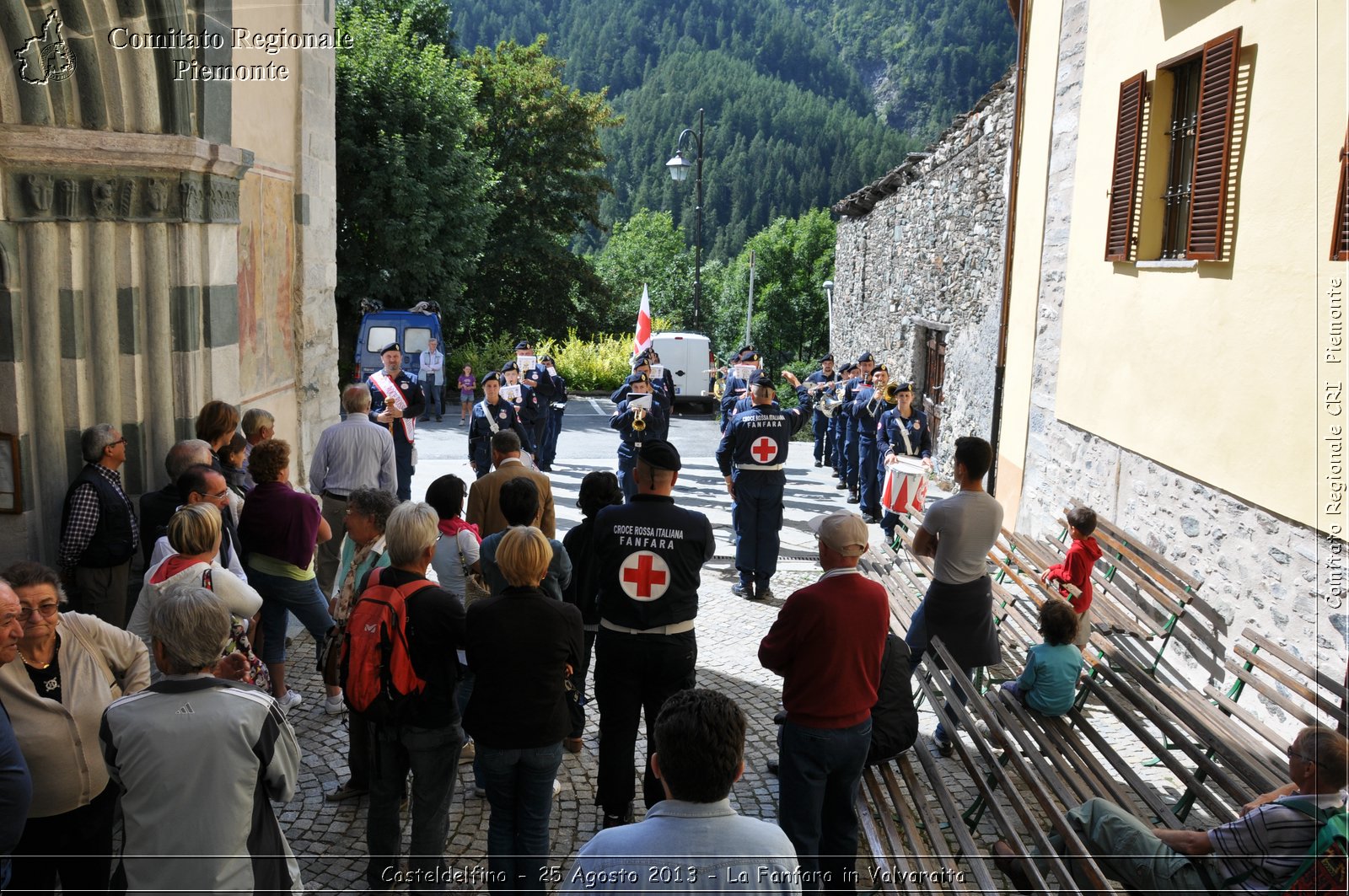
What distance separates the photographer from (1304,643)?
560 centimetres

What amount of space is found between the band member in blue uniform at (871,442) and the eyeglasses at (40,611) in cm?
986

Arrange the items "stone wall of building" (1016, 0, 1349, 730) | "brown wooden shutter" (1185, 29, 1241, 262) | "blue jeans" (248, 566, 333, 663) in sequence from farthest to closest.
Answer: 1. "brown wooden shutter" (1185, 29, 1241, 262)
2. "blue jeans" (248, 566, 333, 663)
3. "stone wall of building" (1016, 0, 1349, 730)

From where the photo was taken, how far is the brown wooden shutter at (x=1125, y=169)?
8.10 m

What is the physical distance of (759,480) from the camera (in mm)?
8914

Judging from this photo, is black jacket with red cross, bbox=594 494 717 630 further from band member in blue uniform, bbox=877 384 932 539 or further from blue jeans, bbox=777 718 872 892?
band member in blue uniform, bbox=877 384 932 539

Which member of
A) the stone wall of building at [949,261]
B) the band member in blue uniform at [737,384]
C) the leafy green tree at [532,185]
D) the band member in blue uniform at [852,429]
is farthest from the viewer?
the leafy green tree at [532,185]

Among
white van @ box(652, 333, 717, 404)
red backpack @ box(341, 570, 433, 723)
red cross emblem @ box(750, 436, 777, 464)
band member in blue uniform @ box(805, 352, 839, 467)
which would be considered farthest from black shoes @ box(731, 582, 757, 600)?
white van @ box(652, 333, 717, 404)

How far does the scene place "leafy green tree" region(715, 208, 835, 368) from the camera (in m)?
47.3

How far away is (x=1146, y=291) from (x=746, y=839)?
21.6 ft

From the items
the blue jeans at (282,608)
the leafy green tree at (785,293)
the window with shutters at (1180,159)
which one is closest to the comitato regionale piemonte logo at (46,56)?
the blue jeans at (282,608)

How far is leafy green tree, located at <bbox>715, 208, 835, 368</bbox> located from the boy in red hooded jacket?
3776 centimetres

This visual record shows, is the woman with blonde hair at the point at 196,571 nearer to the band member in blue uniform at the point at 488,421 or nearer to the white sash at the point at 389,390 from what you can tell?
the white sash at the point at 389,390

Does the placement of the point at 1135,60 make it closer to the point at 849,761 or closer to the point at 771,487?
the point at 771,487

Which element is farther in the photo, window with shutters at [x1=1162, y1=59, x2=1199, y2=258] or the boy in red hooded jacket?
window with shutters at [x1=1162, y1=59, x2=1199, y2=258]
